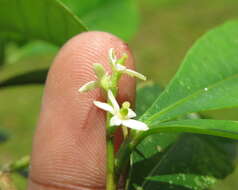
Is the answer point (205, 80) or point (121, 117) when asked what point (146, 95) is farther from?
point (121, 117)

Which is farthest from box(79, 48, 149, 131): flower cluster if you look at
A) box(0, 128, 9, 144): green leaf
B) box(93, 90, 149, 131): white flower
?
box(0, 128, 9, 144): green leaf

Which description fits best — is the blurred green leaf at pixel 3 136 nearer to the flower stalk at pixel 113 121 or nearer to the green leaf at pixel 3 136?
the green leaf at pixel 3 136

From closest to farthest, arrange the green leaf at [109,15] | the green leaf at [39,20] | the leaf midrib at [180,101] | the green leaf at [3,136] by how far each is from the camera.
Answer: the leaf midrib at [180,101], the green leaf at [39,20], the green leaf at [109,15], the green leaf at [3,136]

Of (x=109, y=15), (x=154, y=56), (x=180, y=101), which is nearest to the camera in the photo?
(x=180, y=101)

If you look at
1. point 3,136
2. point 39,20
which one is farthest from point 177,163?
point 3,136

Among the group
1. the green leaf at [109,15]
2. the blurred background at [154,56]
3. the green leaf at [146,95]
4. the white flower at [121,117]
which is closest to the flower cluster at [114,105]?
the white flower at [121,117]

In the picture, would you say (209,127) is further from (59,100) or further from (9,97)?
(9,97)

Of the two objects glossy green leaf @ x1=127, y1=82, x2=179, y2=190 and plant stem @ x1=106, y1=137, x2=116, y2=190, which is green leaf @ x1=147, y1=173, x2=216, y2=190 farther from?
plant stem @ x1=106, y1=137, x2=116, y2=190
